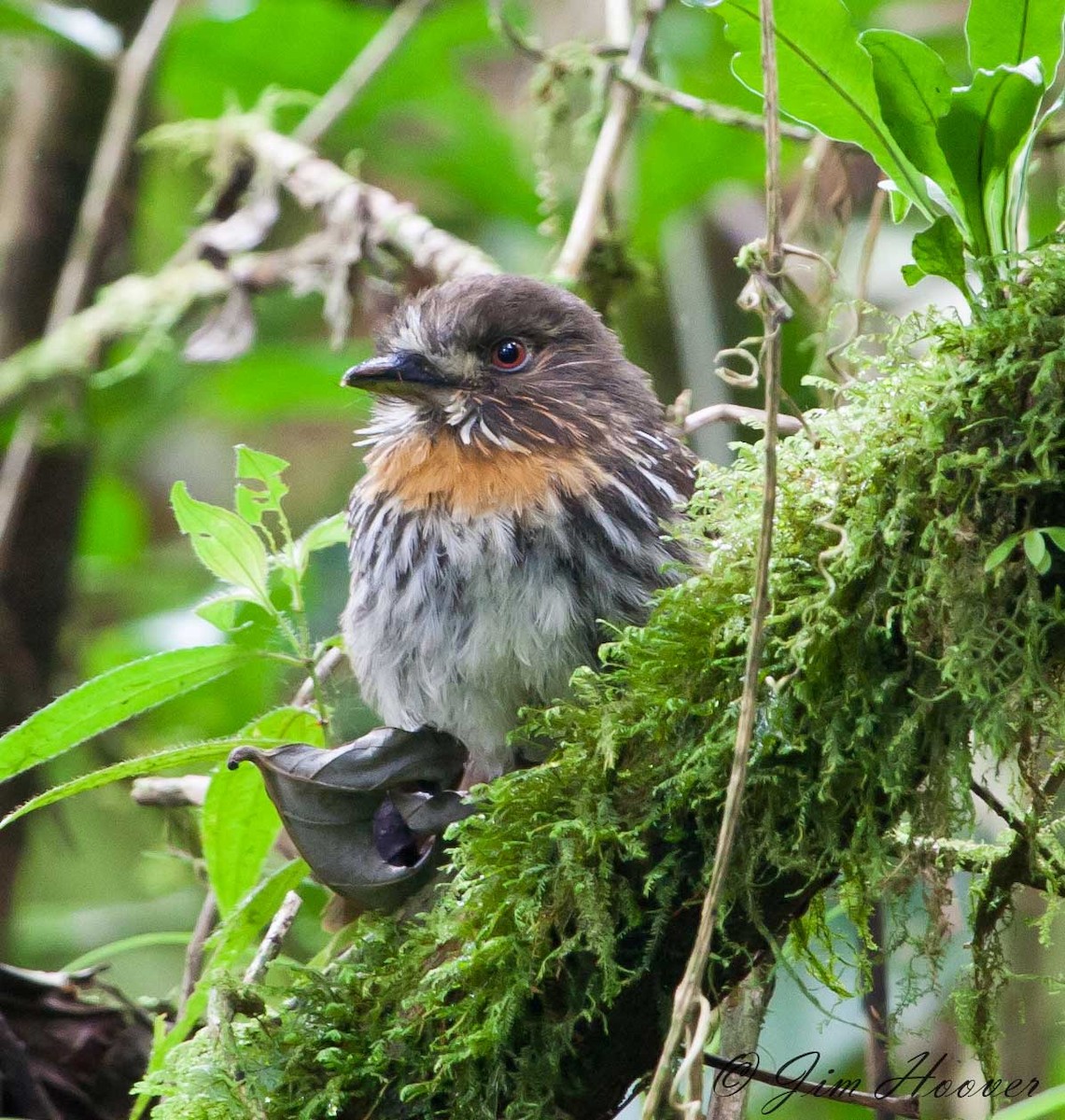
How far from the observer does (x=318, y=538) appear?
2271 millimetres

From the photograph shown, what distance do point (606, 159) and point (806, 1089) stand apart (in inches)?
85.5

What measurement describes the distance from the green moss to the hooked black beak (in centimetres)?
95

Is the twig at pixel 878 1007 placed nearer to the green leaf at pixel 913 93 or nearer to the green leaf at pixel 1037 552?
the green leaf at pixel 1037 552

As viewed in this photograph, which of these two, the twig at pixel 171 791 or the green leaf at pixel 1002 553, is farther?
the twig at pixel 171 791

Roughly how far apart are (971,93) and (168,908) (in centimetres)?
353

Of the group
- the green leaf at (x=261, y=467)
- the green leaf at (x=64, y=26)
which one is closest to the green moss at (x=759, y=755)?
the green leaf at (x=261, y=467)

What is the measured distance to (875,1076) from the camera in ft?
7.15

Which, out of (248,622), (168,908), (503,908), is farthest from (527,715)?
(168,908)

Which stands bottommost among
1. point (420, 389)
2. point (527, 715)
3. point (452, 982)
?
point (452, 982)

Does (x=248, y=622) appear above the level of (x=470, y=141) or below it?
below

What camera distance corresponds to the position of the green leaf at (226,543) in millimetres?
2008

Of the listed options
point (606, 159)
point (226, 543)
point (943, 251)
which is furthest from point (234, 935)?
point (606, 159)

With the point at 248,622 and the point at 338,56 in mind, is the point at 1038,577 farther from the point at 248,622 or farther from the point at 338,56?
the point at 338,56

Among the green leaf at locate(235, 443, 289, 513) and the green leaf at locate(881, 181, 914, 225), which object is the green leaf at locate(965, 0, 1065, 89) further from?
the green leaf at locate(235, 443, 289, 513)
